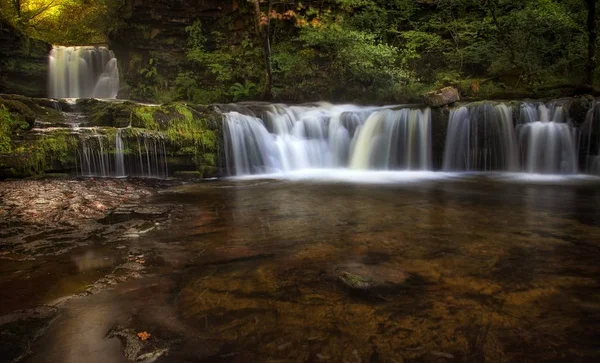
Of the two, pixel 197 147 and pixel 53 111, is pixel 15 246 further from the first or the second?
pixel 53 111

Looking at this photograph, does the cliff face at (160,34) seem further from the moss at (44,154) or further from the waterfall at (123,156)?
the moss at (44,154)

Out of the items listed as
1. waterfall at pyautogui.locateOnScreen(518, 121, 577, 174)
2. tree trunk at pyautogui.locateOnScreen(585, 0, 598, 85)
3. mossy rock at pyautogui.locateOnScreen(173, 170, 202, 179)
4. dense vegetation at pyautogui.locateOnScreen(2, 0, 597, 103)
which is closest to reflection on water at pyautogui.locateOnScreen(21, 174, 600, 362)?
mossy rock at pyautogui.locateOnScreen(173, 170, 202, 179)

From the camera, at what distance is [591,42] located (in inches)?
464

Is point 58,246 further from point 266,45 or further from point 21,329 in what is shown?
point 266,45

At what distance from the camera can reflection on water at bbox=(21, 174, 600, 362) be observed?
2377 mm

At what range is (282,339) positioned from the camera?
245 cm

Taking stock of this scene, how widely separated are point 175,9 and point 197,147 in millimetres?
11332

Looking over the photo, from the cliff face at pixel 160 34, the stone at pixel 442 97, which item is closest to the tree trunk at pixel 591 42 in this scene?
the stone at pixel 442 97

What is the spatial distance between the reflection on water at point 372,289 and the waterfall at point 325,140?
5.67 m

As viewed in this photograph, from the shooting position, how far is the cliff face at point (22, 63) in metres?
16.1

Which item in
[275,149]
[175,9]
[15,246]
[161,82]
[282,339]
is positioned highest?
[175,9]

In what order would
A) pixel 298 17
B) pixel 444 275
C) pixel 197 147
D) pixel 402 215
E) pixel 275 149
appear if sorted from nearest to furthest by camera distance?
pixel 444 275
pixel 402 215
pixel 197 147
pixel 275 149
pixel 298 17

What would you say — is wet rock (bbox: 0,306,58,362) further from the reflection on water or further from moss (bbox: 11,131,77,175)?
moss (bbox: 11,131,77,175)

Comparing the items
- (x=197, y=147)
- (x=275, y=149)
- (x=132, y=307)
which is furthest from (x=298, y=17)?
(x=132, y=307)
